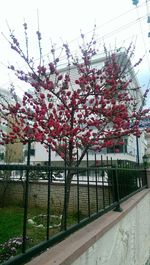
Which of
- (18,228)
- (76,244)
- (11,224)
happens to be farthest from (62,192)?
(11,224)

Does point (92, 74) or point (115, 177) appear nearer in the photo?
point (115, 177)

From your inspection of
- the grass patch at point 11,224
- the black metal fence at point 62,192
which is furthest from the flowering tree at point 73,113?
the grass patch at point 11,224

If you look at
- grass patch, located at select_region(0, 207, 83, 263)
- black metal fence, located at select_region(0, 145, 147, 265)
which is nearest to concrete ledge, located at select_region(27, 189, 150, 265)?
black metal fence, located at select_region(0, 145, 147, 265)

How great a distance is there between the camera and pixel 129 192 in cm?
538

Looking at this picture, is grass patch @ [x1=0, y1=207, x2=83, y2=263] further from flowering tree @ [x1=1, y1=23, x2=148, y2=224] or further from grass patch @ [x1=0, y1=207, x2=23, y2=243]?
flowering tree @ [x1=1, y1=23, x2=148, y2=224]

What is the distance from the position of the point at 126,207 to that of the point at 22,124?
3014 millimetres

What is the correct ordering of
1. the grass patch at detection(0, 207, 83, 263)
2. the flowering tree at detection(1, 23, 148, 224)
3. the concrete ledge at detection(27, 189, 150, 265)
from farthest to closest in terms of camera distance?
the flowering tree at detection(1, 23, 148, 224)
the grass patch at detection(0, 207, 83, 263)
the concrete ledge at detection(27, 189, 150, 265)

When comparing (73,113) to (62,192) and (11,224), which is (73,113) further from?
(11,224)

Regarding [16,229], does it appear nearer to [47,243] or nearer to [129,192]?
[129,192]

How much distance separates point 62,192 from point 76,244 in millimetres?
1840

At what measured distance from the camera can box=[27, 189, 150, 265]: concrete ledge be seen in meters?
1.97

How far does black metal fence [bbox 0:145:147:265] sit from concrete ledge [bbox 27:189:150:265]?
0.18ft

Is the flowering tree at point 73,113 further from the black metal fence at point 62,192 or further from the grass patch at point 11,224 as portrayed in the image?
the grass patch at point 11,224

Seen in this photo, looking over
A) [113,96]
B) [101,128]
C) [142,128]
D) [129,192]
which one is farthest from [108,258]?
[142,128]
